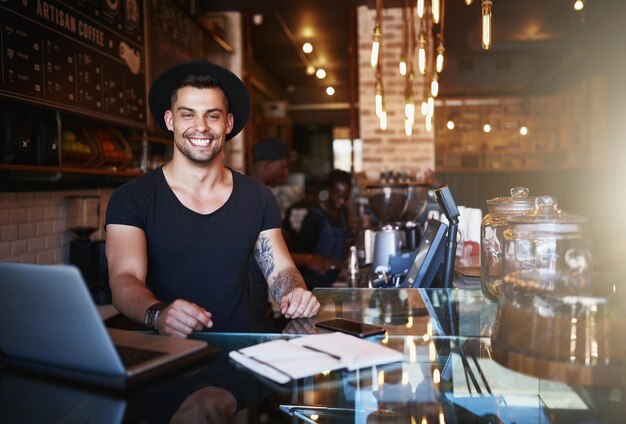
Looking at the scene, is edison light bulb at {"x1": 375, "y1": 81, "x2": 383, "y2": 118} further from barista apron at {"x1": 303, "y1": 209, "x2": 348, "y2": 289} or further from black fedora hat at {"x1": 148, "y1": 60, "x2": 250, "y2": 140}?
black fedora hat at {"x1": 148, "y1": 60, "x2": 250, "y2": 140}

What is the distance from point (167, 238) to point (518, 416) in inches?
57.0

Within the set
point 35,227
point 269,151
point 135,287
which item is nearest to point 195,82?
point 135,287

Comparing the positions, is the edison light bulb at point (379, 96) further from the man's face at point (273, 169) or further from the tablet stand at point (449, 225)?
the tablet stand at point (449, 225)

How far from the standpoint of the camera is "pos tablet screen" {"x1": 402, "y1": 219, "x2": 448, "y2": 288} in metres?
2.02

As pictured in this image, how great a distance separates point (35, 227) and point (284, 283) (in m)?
2.08

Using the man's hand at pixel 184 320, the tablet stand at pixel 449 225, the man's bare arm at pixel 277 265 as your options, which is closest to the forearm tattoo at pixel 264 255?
the man's bare arm at pixel 277 265

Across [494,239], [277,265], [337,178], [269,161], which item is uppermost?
[269,161]

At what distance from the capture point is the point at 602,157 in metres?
9.48

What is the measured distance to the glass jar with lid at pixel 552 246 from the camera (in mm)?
1072

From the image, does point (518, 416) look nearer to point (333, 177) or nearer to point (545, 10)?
point (333, 177)

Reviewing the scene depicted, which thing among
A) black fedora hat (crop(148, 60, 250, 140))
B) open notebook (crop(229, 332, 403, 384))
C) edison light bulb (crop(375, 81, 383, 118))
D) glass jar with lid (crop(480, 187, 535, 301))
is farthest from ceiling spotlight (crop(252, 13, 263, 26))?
open notebook (crop(229, 332, 403, 384))

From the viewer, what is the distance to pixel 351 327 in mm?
1430

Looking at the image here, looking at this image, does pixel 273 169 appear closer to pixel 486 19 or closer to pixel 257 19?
pixel 486 19

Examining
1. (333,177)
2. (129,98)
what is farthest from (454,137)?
(129,98)
